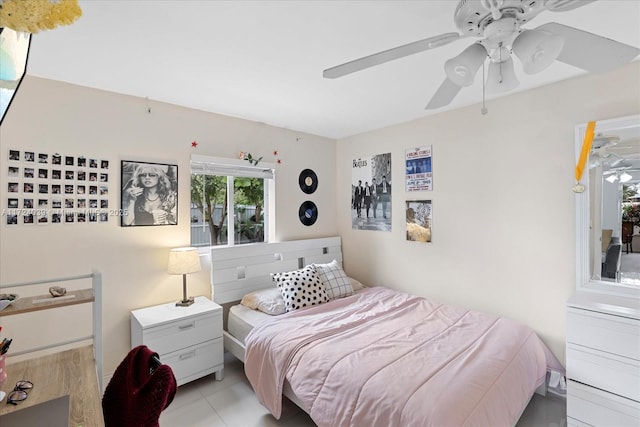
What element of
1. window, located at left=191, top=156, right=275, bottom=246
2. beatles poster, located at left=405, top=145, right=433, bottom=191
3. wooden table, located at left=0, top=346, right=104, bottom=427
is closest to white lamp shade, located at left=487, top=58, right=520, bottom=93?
beatles poster, located at left=405, top=145, right=433, bottom=191

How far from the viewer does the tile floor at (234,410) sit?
2.05 meters

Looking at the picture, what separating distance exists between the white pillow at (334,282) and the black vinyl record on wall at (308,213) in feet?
2.36

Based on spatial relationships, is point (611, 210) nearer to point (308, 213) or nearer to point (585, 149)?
point (585, 149)

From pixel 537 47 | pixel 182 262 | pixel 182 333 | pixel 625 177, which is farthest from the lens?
pixel 182 262

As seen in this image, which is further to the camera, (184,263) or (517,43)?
(184,263)

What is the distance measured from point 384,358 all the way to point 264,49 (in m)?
1.99

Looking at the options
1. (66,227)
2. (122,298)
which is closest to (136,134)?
(66,227)

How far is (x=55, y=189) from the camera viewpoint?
2.21 meters

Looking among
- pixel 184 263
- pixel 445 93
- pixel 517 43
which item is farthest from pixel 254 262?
pixel 517 43

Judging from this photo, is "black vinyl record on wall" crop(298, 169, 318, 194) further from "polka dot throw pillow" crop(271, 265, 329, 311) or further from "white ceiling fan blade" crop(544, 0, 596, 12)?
"white ceiling fan blade" crop(544, 0, 596, 12)

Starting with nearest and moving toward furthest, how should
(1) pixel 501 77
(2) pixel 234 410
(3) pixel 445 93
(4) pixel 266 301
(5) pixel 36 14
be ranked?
(5) pixel 36 14
(1) pixel 501 77
(3) pixel 445 93
(2) pixel 234 410
(4) pixel 266 301

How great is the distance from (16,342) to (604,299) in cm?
400

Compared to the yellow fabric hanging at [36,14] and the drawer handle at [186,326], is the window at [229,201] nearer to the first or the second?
the drawer handle at [186,326]

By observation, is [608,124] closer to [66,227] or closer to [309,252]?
[309,252]
